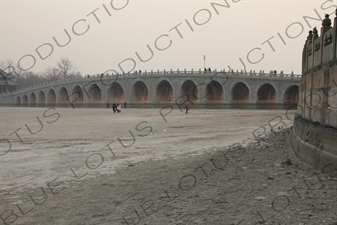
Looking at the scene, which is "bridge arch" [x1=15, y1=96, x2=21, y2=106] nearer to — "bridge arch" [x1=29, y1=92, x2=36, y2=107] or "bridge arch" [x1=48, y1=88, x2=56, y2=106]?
"bridge arch" [x1=29, y1=92, x2=36, y2=107]

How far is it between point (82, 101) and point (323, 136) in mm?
67676

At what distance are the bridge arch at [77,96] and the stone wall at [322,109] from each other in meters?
64.8

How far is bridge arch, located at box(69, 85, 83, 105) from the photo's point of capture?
67875mm

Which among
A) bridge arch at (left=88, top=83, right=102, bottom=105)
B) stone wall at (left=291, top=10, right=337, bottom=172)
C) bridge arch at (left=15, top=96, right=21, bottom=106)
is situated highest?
stone wall at (left=291, top=10, right=337, bottom=172)

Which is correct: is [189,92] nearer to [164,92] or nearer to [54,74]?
[164,92]

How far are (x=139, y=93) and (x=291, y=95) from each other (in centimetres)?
2825

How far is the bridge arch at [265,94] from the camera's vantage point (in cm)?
4562

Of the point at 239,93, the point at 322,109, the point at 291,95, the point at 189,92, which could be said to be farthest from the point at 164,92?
the point at 322,109

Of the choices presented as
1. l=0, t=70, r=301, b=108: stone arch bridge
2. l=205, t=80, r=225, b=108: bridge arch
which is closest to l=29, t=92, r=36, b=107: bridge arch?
l=0, t=70, r=301, b=108: stone arch bridge

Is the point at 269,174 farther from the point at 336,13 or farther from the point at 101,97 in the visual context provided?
the point at 101,97

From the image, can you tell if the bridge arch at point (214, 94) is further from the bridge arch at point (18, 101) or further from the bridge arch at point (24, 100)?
the bridge arch at point (18, 101)

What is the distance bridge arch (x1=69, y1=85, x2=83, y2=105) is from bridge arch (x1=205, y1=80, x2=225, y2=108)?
31.1 metres

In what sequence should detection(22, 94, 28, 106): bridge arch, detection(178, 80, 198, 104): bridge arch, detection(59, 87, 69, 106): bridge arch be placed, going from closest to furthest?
detection(178, 80, 198, 104): bridge arch, detection(59, 87, 69, 106): bridge arch, detection(22, 94, 28, 106): bridge arch

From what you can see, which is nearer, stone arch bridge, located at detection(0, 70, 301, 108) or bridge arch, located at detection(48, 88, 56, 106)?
stone arch bridge, located at detection(0, 70, 301, 108)
